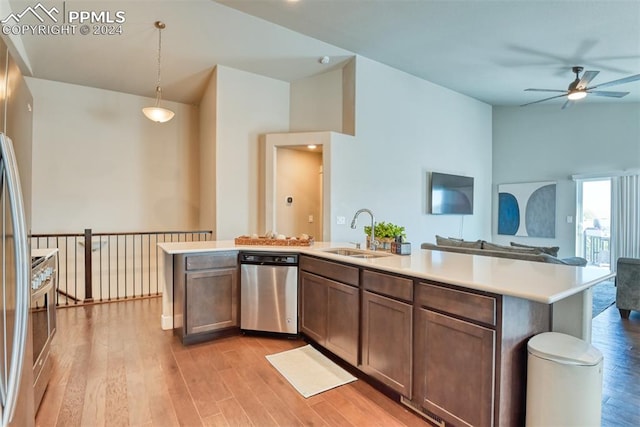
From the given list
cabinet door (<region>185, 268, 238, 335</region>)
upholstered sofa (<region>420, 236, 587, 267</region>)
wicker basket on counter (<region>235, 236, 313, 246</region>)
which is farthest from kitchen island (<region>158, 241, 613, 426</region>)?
upholstered sofa (<region>420, 236, 587, 267</region>)

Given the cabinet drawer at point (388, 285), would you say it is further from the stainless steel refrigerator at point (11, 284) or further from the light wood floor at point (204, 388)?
the stainless steel refrigerator at point (11, 284)

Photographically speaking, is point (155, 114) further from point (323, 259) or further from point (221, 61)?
point (323, 259)

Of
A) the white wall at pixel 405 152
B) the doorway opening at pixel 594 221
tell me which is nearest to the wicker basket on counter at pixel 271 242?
the white wall at pixel 405 152

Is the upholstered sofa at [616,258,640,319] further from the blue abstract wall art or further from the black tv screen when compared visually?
the blue abstract wall art

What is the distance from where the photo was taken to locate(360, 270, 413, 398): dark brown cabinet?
2.02 metres

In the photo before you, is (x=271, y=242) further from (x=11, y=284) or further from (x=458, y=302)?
(x=11, y=284)

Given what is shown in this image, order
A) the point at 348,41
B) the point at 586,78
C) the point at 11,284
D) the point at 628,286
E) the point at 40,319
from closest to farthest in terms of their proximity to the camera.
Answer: the point at 11,284, the point at 40,319, the point at 628,286, the point at 586,78, the point at 348,41

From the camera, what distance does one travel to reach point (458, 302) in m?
1.76

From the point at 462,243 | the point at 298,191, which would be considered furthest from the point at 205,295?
the point at 462,243

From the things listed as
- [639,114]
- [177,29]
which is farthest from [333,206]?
[639,114]

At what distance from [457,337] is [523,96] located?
637cm

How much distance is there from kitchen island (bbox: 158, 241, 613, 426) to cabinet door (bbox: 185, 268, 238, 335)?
1.18ft

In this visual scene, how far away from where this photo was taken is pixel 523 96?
632 cm

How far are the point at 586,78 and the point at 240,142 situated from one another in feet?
15.9
